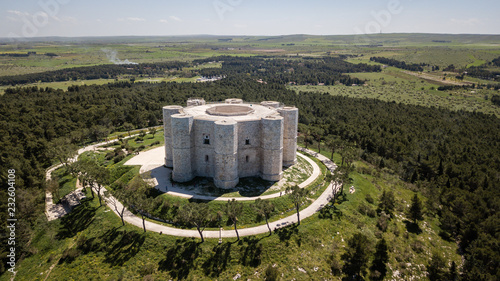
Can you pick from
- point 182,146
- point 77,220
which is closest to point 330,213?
point 182,146

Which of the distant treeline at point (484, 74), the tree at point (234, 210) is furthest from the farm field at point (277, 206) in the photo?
the distant treeline at point (484, 74)

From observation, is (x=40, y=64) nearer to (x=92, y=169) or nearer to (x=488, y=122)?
(x=92, y=169)

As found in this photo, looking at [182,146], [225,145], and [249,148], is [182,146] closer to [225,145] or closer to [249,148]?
[225,145]

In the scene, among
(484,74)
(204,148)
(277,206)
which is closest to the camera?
(277,206)

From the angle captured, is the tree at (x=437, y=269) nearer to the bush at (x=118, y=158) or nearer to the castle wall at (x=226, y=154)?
the castle wall at (x=226, y=154)

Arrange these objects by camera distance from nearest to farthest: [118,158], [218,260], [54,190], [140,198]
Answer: [218,260] < [140,198] < [54,190] < [118,158]

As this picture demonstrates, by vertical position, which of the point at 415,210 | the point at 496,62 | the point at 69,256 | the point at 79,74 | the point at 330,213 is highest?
the point at 496,62

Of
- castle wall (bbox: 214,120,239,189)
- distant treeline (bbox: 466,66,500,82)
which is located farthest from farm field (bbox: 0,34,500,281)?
distant treeline (bbox: 466,66,500,82)
